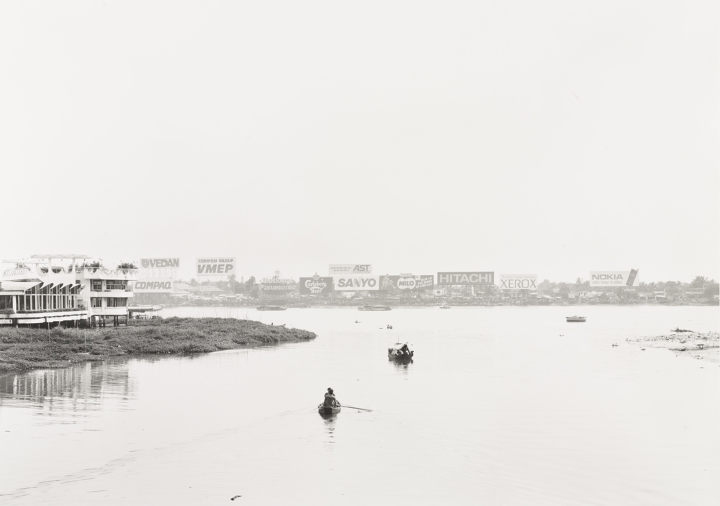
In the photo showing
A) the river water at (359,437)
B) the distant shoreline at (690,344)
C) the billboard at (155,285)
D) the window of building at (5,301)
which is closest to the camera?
the river water at (359,437)

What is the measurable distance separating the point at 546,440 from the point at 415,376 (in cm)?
2008

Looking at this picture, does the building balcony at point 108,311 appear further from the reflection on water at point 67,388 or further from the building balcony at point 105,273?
the reflection on water at point 67,388

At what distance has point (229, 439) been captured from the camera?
965 inches

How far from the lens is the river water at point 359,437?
18734 mm

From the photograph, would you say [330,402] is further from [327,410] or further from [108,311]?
[108,311]

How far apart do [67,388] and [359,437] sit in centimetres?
1867

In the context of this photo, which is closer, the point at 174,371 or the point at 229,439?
the point at 229,439

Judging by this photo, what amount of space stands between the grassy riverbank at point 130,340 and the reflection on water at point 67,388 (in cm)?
272

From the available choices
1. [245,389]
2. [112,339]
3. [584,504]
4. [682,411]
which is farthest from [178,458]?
[112,339]

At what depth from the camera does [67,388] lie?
114ft

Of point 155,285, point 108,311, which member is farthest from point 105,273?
point 155,285

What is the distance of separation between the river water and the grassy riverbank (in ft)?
10.9

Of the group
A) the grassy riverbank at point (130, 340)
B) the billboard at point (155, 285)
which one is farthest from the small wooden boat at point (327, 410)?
the billboard at point (155, 285)

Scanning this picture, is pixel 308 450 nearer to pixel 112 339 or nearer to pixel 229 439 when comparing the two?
pixel 229 439
